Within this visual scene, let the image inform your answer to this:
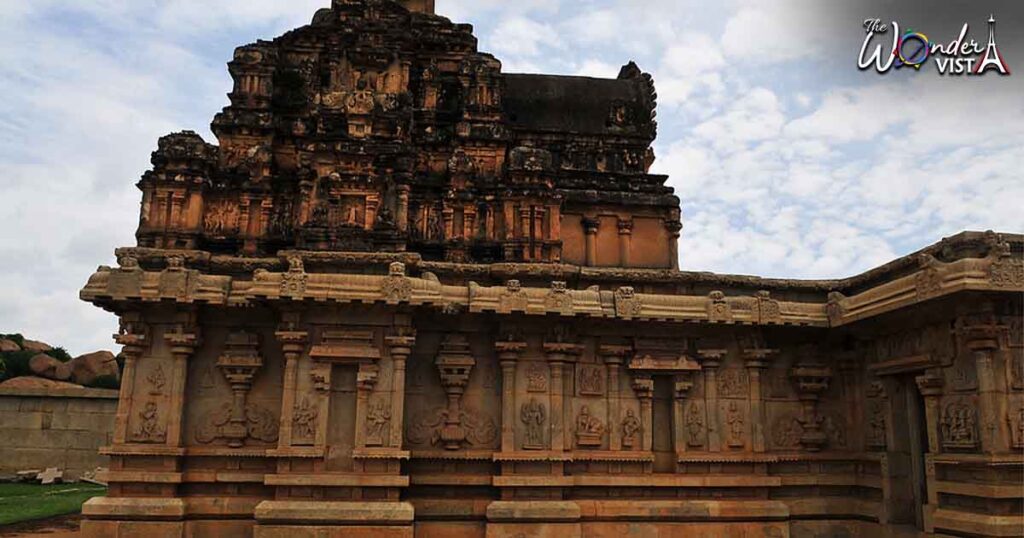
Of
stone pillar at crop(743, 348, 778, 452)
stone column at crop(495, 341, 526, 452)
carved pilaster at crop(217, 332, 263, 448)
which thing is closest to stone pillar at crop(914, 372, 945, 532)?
stone pillar at crop(743, 348, 778, 452)

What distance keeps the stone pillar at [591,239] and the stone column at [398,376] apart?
46.8 ft

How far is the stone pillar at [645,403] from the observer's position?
44.3 ft

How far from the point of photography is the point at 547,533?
41.4 feet

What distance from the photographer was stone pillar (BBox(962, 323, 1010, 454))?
422 inches

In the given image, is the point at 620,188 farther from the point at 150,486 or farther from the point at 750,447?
the point at 150,486

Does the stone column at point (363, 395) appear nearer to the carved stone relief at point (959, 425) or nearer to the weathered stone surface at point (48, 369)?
the carved stone relief at point (959, 425)

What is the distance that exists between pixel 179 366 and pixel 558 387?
641 centimetres

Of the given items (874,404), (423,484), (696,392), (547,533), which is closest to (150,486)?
(423,484)

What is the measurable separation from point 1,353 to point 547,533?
107ft

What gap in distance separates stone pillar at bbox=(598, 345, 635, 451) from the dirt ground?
1090 cm

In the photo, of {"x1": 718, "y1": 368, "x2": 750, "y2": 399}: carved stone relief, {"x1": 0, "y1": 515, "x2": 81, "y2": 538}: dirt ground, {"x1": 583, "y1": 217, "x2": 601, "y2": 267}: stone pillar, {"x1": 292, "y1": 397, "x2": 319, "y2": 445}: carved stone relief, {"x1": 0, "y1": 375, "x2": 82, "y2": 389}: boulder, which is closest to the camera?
{"x1": 292, "y1": 397, "x2": 319, "y2": 445}: carved stone relief

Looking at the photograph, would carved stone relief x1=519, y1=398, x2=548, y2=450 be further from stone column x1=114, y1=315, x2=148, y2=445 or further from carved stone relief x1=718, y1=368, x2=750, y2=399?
stone column x1=114, y1=315, x2=148, y2=445

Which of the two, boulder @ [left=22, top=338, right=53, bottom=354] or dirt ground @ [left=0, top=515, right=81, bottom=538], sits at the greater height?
boulder @ [left=22, top=338, right=53, bottom=354]

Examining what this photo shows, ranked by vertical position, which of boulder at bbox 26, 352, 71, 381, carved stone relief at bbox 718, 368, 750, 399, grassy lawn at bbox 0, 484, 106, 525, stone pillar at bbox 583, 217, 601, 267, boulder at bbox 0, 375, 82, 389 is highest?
stone pillar at bbox 583, 217, 601, 267
